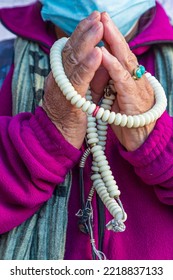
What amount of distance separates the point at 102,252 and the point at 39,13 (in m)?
0.70

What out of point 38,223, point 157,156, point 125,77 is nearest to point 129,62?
point 125,77

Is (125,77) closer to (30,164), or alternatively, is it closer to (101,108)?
(101,108)

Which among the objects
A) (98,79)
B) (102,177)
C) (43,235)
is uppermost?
(98,79)

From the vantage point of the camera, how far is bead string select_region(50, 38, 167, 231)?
82 cm

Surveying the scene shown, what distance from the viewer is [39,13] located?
4.16 ft

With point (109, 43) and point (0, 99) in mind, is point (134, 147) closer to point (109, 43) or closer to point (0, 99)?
point (109, 43)

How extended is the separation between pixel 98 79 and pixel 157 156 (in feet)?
0.64

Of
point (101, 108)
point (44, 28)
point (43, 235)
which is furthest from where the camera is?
point (44, 28)

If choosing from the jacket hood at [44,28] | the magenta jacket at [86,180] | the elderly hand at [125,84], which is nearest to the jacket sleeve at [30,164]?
the magenta jacket at [86,180]

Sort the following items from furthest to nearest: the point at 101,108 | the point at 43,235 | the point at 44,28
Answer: the point at 44,28 < the point at 43,235 < the point at 101,108

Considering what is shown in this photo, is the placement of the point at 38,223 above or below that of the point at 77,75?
below

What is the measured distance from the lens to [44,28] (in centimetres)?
122

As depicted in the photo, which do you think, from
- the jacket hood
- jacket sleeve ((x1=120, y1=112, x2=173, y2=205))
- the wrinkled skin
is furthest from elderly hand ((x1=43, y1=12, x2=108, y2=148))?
the jacket hood

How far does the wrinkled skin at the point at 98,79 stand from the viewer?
827 millimetres
